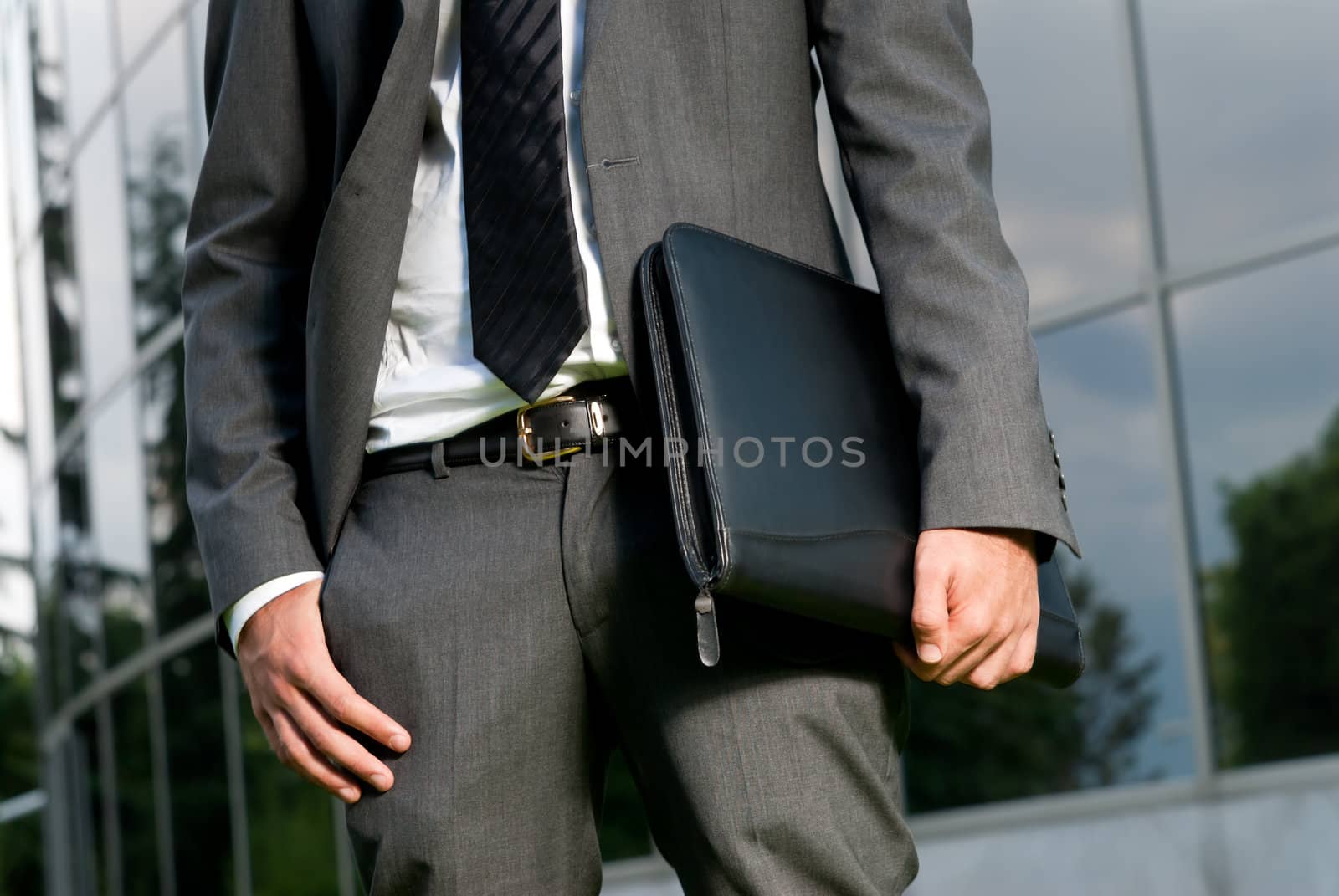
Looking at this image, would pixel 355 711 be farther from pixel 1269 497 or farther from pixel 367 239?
pixel 1269 497

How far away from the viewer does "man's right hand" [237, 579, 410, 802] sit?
1361 millimetres

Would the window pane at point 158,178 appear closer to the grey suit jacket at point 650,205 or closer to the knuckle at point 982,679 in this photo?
the grey suit jacket at point 650,205

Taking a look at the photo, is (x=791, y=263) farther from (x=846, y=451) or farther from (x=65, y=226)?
(x=65, y=226)

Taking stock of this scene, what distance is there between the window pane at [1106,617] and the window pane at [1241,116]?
42cm

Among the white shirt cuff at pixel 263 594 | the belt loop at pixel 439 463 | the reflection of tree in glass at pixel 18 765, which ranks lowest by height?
the reflection of tree in glass at pixel 18 765

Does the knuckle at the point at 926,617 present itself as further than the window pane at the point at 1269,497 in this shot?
No

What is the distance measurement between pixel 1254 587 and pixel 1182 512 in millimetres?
331

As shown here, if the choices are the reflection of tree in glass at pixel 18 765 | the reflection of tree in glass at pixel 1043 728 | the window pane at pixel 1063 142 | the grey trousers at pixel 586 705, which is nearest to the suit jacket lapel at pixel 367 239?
the grey trousers at pixel 586 705

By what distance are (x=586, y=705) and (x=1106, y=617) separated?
11.1 feet

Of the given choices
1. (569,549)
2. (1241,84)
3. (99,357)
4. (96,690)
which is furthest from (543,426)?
(96,690)

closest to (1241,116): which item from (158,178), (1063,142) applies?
(1063,142)

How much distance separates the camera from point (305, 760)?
144cm

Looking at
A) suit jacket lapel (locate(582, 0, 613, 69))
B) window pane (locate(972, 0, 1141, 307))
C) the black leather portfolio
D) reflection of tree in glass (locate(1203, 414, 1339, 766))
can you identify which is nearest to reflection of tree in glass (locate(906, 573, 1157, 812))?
reflection of tree in glass (locate(1203, 414, 1339, 766))

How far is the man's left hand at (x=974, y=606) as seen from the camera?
47.6 inches
